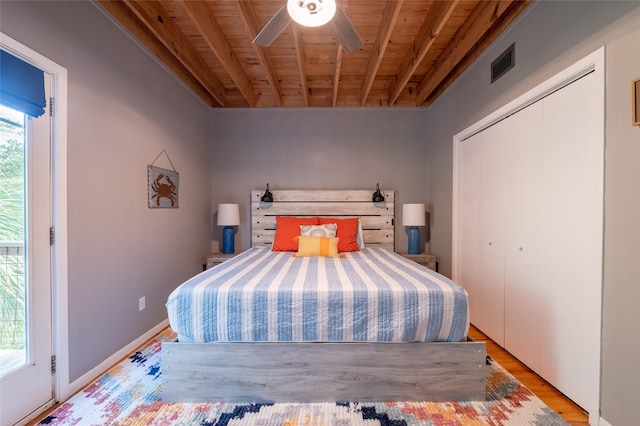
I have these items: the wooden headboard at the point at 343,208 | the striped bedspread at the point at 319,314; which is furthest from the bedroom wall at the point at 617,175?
the wooden headboard at the point at 343,208

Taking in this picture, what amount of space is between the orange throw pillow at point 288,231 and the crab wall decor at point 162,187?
1.12 metres

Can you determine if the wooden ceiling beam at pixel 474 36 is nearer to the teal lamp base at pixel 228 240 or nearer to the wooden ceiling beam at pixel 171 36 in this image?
the wooden ceiling beam at pixel 171 36

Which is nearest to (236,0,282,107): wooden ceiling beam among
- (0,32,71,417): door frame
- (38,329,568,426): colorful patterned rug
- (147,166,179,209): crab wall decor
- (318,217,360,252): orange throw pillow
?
(0,32,71,417): door frame

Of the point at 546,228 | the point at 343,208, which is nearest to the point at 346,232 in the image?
the point at 343,208

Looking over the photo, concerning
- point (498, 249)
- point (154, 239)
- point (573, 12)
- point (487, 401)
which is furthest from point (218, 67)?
point (487, 401)

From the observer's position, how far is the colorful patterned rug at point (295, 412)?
4.66ft

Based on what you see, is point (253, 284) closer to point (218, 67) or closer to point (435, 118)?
point (218, 67)

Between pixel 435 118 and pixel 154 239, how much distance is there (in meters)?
3.44

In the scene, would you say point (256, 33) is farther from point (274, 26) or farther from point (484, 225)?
point (484, 225)

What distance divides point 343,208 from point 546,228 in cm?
211

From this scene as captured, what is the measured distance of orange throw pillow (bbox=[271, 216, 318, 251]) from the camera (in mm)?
3027

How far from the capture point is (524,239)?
6.36ft

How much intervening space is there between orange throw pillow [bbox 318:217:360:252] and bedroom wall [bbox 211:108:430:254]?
1.87ft

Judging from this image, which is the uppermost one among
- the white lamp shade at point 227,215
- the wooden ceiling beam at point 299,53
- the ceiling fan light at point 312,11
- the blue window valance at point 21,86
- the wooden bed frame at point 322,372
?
the wooden ceiling beam at point 299,53
